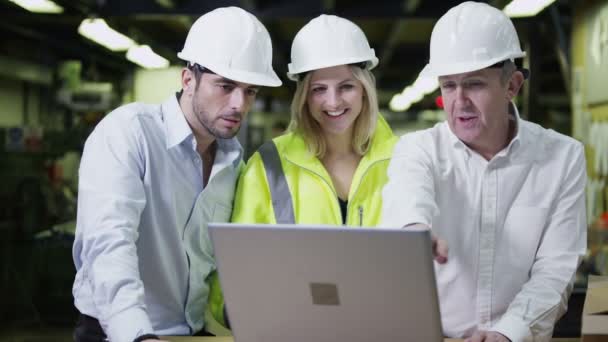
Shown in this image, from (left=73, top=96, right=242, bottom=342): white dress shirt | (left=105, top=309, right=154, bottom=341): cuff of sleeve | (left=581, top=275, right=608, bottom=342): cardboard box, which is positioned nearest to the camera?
(left=581, top=275, right=608, bottom=342): cardboard box

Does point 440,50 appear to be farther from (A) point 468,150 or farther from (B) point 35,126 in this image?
(B) point 35,126

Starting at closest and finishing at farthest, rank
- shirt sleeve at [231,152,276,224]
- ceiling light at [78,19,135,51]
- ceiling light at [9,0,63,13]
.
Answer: shirt sleeve at [231,152,276,224] → ceiling light at [9,0,63,13] → ceiling light at [78,19,135,51]

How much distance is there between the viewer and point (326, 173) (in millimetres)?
2479

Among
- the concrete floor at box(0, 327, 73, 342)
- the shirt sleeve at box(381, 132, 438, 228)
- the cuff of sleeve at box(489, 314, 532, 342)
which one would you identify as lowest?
the concrete floor at box(0, 327, 73, 342)

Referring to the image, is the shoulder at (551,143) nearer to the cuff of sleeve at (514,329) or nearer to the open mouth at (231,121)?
the cuff of sleeve at (514,329)

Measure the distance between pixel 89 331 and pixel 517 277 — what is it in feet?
3.81

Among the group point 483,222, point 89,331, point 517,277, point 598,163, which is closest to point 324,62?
point 483,222

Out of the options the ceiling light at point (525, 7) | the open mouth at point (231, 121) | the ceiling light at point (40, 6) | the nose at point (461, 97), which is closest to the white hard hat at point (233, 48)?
the open mouth at point (231, 121)

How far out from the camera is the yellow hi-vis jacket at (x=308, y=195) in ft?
8.02

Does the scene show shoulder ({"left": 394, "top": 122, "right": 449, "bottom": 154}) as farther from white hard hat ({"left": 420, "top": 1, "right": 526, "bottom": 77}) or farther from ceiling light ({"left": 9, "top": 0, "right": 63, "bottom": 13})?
ceiling light ({"left": 9, "top": 0, "right": 63, "bottom": 13})

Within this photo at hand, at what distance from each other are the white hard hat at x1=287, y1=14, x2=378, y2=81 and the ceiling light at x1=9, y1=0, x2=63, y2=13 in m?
3.54

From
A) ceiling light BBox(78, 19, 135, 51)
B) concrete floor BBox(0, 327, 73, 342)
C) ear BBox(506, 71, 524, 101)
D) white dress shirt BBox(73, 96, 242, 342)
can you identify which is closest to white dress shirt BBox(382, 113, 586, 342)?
ear BBox(506, 71, 524, 101)

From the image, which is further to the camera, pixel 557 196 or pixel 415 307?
pixel 557 196

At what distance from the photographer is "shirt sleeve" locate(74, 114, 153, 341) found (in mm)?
1880
